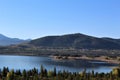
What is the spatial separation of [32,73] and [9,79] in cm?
2471

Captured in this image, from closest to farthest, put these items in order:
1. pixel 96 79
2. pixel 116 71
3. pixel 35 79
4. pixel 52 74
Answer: pixel 35 79 → pixel 96 79 → pixel 52 74 → pixel 116 71

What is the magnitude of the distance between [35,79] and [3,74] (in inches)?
1201

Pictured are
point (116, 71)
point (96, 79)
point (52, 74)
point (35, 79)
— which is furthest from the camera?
point (116, 71)

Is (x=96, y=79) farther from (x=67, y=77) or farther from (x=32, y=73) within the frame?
(x=32, y=73)

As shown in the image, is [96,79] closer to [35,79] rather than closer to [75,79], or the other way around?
[75,79]

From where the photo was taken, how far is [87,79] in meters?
125

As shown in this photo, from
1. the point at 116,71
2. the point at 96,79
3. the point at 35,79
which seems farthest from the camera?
the point at 116,71

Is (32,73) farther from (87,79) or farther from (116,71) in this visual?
(116,71)

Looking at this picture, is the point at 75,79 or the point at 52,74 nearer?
the point at 75,79

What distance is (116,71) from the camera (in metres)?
156

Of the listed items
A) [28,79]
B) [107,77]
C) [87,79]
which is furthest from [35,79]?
[107,77]

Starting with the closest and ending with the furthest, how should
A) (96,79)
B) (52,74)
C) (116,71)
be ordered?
(96,79), (52,74), (116,71)

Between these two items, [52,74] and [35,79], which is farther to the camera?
[52,74]

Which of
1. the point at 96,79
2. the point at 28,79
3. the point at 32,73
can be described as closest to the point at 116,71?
the point at 96,79
